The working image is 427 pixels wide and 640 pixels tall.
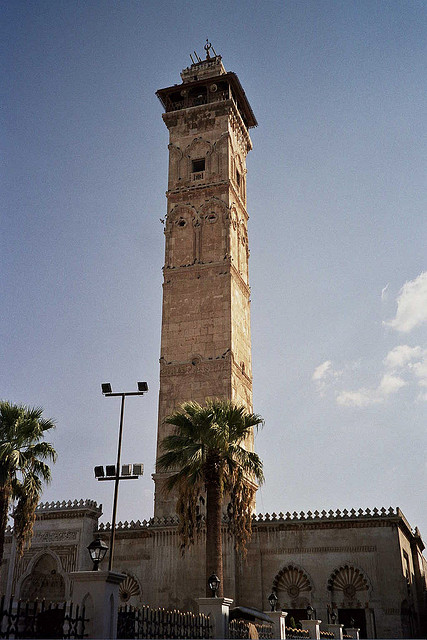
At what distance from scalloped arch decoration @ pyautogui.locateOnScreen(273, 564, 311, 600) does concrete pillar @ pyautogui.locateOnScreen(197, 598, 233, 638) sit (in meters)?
13.7

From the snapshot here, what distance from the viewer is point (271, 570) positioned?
26516 millimetres

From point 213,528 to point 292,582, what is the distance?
30.7ft

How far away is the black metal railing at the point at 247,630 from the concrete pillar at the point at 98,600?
4630 millimetres

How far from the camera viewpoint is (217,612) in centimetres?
1344

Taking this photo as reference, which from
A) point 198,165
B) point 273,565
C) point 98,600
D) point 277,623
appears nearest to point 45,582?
point 273,565

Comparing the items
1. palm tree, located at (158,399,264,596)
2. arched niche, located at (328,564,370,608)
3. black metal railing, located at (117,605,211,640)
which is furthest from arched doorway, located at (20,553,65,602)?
black metal railing, located at (117,605,211,640)

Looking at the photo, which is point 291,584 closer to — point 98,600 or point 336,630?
point 336,630

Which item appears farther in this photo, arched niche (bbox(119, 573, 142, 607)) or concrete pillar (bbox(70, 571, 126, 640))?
arched niche (bbox(119, 573, 142, 607))

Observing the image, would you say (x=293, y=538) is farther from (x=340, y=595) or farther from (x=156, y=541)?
(x=156, y=541)

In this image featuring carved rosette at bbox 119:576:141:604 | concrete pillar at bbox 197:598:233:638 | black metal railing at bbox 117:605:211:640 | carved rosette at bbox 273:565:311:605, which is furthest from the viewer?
carved rosette at bbox 119:576:141:604

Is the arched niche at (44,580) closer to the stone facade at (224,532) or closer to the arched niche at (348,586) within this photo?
the stone facade at (224,532)

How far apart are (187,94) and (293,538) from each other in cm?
2765

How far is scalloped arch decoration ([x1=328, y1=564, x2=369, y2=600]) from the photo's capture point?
2550 cm

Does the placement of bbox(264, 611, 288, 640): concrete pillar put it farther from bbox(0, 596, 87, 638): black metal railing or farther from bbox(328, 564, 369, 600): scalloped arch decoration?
bbox(328, 564, 369, 600): scalloped arch decoration
